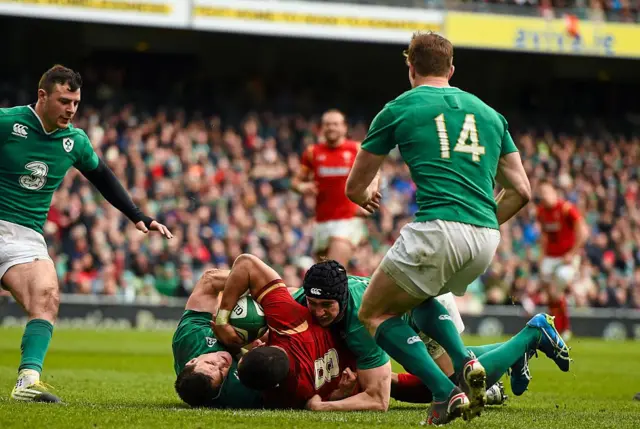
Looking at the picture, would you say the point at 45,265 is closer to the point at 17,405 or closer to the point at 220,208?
the point at 17,405

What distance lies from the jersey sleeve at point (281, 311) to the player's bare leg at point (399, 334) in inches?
33.2

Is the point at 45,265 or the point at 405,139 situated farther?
the point at 45,265

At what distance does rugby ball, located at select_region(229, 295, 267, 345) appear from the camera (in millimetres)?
7496

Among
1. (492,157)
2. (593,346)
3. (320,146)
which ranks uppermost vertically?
(320,146)

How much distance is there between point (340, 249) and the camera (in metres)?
14.1

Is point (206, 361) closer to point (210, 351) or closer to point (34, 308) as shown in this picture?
point (210, 351)

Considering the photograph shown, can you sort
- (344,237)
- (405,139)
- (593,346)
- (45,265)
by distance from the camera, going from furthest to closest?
(593,346), (344,237), (45,265), (405,139)

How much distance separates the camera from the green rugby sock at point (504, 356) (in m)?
6.93

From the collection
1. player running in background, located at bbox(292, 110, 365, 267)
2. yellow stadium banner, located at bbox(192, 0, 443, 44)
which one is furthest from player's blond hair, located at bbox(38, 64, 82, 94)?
yellow stadium banner, located at bbox(192, 0, 443, 44)

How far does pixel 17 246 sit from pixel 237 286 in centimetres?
178

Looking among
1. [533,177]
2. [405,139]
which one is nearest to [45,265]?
[405,139]

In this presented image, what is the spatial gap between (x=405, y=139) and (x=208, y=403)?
2.46 metres

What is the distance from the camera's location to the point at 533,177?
27641 millimetres

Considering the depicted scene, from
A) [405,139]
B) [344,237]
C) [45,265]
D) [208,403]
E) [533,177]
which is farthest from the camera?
[533,177]
